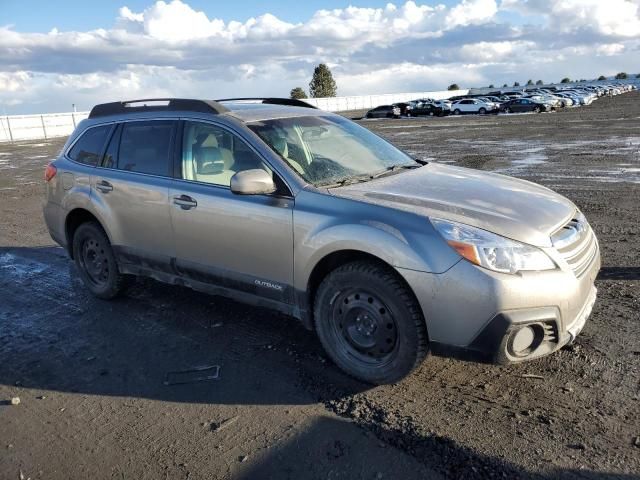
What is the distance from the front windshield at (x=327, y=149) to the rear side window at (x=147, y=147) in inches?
36.1

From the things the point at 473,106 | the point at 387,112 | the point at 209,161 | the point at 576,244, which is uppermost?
the point at 209,161

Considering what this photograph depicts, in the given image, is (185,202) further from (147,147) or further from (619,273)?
(619,273)

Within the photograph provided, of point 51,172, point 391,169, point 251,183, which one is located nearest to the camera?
point 251,183

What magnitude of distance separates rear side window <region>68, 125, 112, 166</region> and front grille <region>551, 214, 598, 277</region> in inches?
167

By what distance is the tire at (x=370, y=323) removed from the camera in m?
3.54

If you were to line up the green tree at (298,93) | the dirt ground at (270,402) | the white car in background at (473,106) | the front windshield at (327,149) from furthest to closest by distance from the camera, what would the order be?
the green tree at (298,93)
the white car in background at (473,106)
the front windshield at (327,149)
the dirt ground at (270,402)

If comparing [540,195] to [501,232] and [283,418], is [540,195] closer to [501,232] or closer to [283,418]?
[501,232]

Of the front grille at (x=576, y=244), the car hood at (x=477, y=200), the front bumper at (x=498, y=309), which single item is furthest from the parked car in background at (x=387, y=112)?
the front bumper at (x=498, y=309)

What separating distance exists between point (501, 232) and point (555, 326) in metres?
0.64

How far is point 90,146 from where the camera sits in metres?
5.73

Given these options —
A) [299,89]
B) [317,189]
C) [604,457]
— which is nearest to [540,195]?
[317,189]

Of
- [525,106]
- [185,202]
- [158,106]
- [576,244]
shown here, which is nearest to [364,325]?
[576,244]

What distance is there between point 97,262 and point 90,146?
1.18m

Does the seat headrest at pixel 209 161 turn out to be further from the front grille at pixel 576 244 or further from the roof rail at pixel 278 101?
the front grille at pixel 576 244
